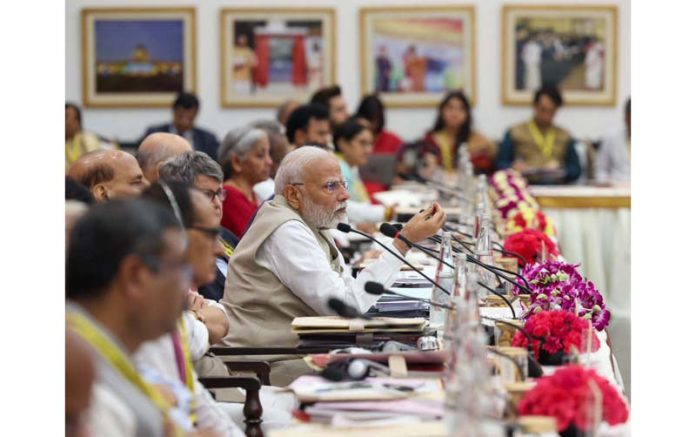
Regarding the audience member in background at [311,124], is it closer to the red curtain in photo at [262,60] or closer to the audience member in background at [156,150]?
the audience member in background at [156,150]

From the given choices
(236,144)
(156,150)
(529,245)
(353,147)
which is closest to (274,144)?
(236,144)

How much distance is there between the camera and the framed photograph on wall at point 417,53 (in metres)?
10.9

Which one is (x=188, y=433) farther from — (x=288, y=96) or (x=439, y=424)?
(x=288, y=96)

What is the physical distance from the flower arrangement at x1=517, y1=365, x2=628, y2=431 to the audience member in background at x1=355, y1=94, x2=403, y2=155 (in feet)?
25.7

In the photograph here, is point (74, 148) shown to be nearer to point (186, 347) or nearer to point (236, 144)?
point (236, 144)

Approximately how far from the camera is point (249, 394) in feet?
10.6

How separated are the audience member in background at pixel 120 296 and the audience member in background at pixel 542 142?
27.7ft

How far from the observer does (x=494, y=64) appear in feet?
35.9

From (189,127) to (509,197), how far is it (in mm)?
4090

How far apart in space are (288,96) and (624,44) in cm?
290

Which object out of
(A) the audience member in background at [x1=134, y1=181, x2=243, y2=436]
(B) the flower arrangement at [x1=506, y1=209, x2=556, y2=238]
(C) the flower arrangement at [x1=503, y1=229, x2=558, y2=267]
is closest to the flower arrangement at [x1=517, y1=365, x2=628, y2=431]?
(A) the audience member in background at [x1=134, y1=181, x2=243, y2=436]

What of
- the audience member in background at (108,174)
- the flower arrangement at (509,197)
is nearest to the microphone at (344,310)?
the audience member in background at (108,174)

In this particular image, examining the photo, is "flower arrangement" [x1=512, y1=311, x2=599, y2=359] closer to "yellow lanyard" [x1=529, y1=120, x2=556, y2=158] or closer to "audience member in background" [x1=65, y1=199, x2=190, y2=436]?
"audience member in background" [x1=65, y1=199, x2=190, y2=436]
